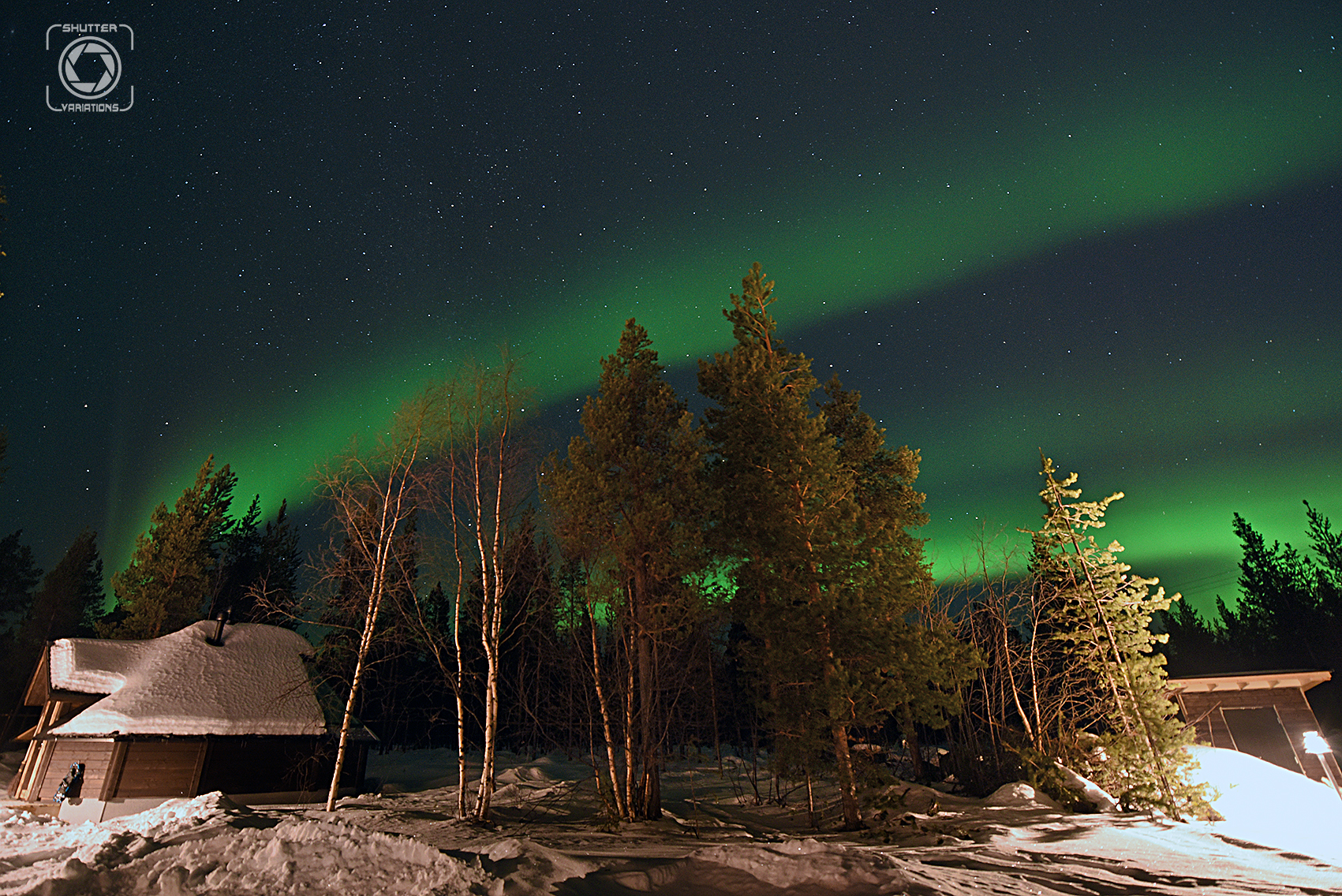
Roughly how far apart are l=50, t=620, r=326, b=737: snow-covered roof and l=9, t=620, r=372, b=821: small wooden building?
4 cm

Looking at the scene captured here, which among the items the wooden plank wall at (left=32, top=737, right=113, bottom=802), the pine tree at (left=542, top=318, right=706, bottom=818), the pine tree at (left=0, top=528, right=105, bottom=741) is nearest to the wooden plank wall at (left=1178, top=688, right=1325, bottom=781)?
the pine tree at (left=542, top=318, right=706, bottom=818)

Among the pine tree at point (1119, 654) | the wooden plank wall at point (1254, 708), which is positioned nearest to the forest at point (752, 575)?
the pine tree at point (1119, 654)

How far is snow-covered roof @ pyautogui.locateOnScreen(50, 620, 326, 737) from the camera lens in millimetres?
20406

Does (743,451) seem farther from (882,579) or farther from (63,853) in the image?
(63,853)

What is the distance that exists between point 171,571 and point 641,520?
29.5 metres

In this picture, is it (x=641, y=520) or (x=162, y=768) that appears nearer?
(x=641, y=520)

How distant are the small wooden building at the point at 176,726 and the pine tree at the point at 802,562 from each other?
14.3 m

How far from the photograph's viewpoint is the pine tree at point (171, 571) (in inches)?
1249

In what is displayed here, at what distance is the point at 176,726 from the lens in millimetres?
20391

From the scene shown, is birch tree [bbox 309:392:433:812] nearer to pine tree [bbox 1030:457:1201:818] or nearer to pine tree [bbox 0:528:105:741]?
pine tree [bbox 1030:457:1201:818]

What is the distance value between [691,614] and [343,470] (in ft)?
35.6

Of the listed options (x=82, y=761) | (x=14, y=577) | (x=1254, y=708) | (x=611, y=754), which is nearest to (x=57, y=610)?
(x=14, y=577)

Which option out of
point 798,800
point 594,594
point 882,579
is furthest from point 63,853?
point 798,800

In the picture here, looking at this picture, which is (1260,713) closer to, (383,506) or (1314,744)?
(1314,744)
